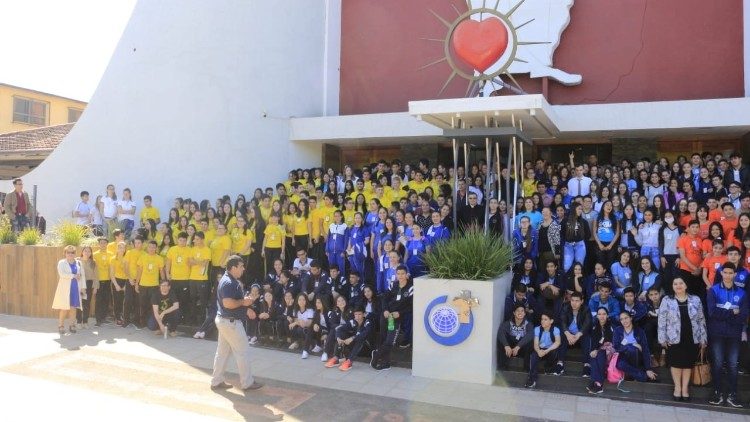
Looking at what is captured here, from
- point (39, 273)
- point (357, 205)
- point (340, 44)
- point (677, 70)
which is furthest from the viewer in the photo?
point (340, 44)

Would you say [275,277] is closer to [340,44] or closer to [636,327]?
[636,327]

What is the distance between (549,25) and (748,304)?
9.16 metres

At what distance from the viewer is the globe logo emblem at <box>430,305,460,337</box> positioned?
7.86 metres

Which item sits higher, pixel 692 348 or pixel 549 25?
pixel 549 25

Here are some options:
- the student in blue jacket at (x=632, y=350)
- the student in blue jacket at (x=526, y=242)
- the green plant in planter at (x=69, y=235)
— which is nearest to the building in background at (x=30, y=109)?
the green plant in planter at (x=69, y=235)

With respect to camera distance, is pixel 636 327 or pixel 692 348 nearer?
pixel 692 348

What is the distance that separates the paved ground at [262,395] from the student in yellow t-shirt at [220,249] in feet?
7.36

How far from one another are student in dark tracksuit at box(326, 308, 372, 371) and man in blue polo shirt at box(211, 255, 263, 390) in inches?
60.2

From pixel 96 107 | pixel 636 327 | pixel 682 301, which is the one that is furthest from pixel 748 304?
pixel 96 107

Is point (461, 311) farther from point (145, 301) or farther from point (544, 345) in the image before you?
point (145, 301)

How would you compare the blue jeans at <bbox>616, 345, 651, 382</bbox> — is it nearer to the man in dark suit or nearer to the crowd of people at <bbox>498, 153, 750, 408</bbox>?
the crowd of people at <bbox>498, 153, 750, 408</bbox>

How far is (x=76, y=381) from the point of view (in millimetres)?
7672

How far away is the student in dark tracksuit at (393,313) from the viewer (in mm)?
8422

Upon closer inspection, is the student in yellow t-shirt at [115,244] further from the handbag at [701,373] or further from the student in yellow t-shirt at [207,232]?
the handbag at [701,373]
